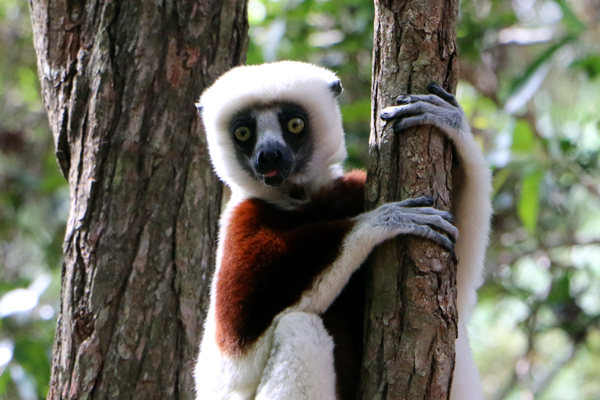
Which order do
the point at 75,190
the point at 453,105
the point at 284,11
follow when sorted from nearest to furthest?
the point at 453,105 < the point at 75,190 < the point at 284,11

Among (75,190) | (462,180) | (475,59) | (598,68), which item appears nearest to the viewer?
(462,180)

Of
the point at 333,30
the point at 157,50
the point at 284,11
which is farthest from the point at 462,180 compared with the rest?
the point at 333,30

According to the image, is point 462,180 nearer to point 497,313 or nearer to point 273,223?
point 273,223

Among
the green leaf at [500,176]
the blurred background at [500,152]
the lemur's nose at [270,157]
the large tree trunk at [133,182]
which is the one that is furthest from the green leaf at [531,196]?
the lemur's nose at [270,157]

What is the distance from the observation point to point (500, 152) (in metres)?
6.10

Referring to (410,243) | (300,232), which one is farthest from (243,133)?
(410,243)

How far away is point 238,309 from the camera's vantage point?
123 inches

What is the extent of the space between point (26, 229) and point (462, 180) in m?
6.72

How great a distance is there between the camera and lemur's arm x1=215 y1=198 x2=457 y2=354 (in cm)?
277

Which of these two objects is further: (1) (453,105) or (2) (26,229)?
(2) (26,229)

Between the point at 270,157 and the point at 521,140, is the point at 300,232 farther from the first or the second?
the point at 521,140

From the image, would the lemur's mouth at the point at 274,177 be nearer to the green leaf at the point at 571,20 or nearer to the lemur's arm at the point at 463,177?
the lemur's arm at the point at 463,177

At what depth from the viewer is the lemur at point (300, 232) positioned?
2.87m

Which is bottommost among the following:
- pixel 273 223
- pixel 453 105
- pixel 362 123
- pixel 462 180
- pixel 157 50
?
pixel 273 223
